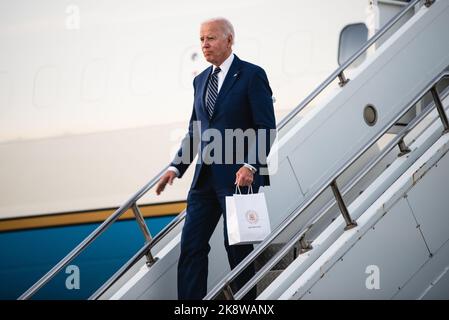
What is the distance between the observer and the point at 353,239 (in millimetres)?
3404

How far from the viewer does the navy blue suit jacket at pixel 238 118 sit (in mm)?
3644

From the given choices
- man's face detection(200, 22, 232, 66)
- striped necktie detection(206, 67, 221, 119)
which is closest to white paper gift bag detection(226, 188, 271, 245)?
striped necktie detection(206, 67, 221, 119)

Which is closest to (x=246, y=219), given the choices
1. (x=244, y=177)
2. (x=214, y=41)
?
(x=244, y=177)

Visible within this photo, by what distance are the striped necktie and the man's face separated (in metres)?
0.10

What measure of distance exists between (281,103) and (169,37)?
1366 mm

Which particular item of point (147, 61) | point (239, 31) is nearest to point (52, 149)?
point (147, 61)

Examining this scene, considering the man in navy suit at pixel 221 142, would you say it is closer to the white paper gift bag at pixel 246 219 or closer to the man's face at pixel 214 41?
the man's face at pixel 214 41

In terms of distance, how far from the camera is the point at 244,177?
11.6 feet

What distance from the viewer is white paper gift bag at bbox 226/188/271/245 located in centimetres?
338

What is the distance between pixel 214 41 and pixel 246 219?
0.88 meters

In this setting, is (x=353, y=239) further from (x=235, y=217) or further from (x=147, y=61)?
(x=147, y=61)

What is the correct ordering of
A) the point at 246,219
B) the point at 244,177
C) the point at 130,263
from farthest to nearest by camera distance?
the point at 130,263
the point at 244,177
the point at 246,219

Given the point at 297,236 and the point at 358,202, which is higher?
the point at 358,202

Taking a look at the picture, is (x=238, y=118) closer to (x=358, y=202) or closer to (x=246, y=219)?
(x=246, y=219)
